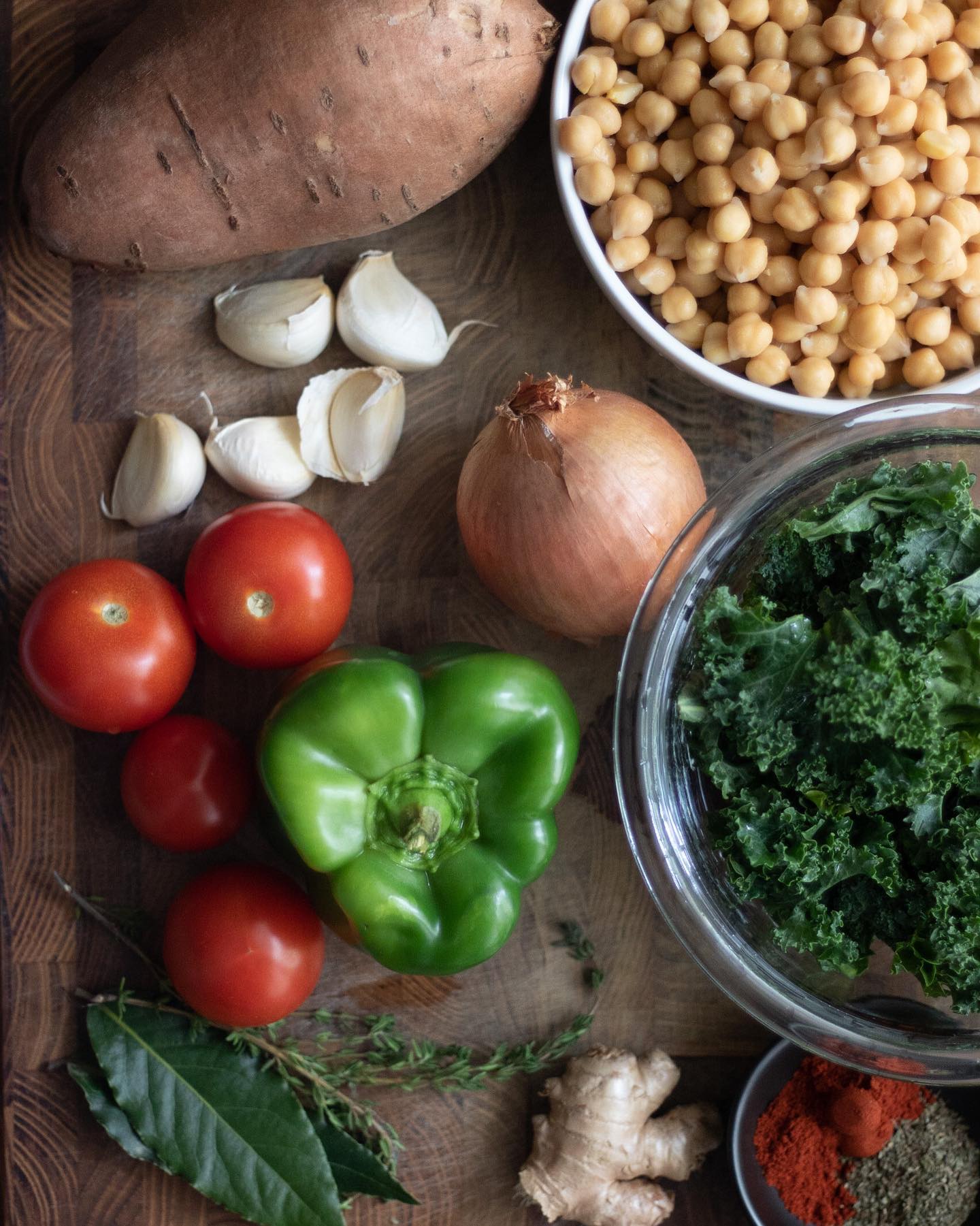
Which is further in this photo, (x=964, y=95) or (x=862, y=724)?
(x=964, y=95)


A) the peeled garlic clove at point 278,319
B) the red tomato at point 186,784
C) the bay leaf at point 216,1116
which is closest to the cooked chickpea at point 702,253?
the peeled garlic clove at point 278,319

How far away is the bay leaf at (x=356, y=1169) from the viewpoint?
1.39 m

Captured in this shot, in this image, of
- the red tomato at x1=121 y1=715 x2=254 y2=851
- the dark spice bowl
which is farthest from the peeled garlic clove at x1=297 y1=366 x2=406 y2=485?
the dark spice bowl

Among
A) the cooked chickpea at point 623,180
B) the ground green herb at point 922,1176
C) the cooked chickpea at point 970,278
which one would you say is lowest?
the ground green herb at point 922,1176

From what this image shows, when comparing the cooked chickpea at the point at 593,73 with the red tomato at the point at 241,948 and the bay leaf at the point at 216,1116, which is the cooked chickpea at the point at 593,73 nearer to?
the red tomato at the point at 241,948

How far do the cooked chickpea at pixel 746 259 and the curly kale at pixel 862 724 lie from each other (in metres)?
0.34

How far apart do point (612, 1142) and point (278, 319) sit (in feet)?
3.69

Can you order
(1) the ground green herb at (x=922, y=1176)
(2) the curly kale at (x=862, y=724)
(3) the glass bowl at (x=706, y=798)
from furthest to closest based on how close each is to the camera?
(1) the ground green herb at (x=922, y=1176)
(3) the glass bowl at (x=706, y=798)
(2) the curly kale at (x=862, y=724)

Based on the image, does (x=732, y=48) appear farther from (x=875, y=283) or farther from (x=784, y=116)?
(x=875, y=283)

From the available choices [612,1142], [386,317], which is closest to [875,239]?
[386,317]

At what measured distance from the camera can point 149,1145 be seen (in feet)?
4.57

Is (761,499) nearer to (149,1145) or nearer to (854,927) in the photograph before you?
(854,927)

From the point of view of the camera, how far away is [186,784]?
1.35 metres

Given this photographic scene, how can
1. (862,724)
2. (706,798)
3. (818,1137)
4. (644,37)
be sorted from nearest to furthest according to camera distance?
(862,724) < (706,798) < (644,37) < (818,1137)
